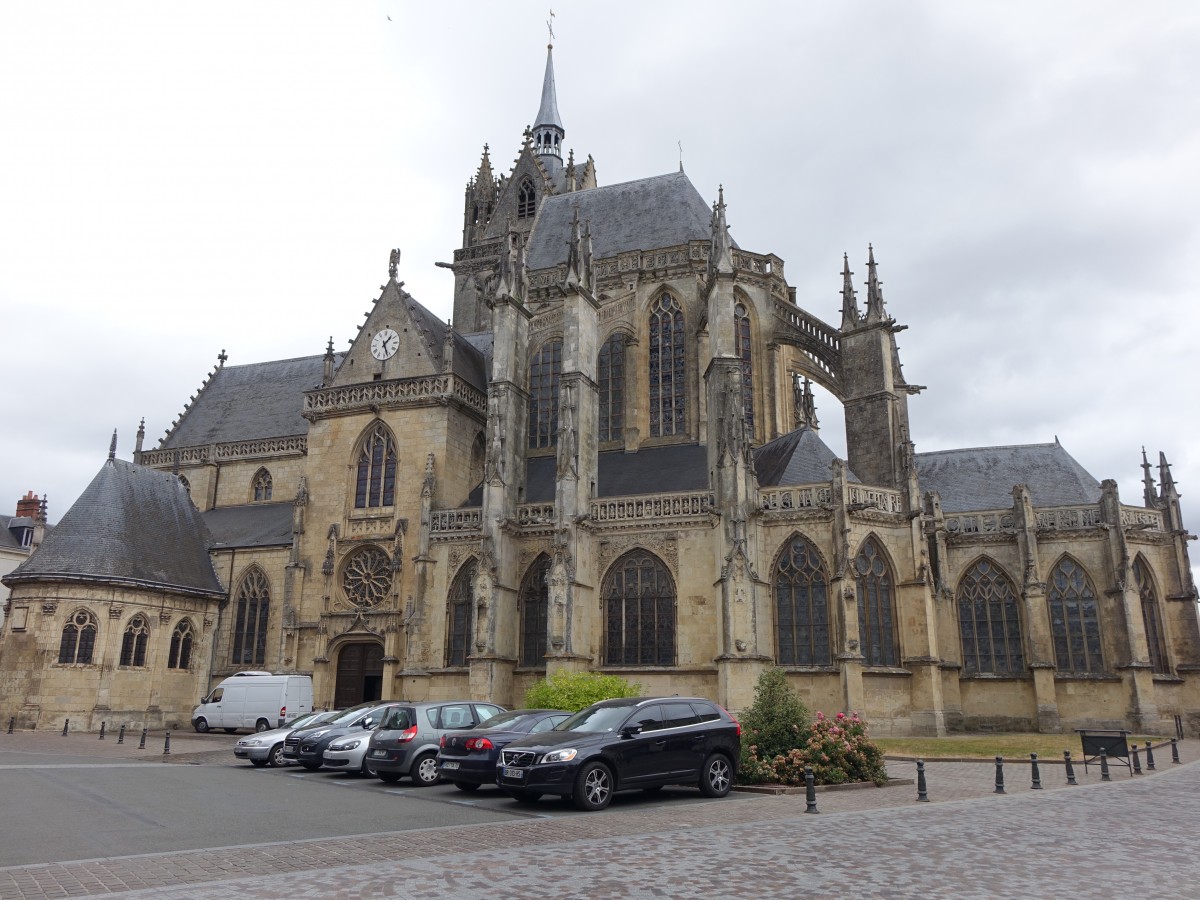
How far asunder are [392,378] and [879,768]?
22651 millimetres

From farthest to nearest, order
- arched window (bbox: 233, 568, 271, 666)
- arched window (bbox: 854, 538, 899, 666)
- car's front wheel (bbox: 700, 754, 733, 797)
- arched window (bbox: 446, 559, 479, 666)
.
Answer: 1. arched window (bbox: 233, 568, 271, 666)
2. arched window (bbox: 446, 559, 479, 666)
3. arched window (bbox: 854, 538, 899, 666)
4. car's front wheel (bbox: 700, 754, 733, 797)

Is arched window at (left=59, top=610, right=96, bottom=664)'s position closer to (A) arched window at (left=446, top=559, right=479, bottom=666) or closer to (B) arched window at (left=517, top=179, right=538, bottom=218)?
(A) arched window at (left=446, top=559, right=479, bottom=666)

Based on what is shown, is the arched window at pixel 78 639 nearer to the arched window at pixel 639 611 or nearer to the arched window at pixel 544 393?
the arched window at pixel 544 393

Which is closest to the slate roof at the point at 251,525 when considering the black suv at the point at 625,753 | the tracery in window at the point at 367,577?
the tracery in window at the point at 367,577

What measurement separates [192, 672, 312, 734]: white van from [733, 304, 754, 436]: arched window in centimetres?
1677

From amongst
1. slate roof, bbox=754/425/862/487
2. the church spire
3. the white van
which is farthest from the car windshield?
the church spire

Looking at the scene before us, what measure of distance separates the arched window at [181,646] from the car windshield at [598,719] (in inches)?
941

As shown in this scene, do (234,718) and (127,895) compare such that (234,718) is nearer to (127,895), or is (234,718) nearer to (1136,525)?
(127,895)

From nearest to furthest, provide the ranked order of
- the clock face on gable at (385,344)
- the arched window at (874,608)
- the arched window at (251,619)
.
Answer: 1. the arched window at (874,608)
2. the clock face on gable at (385,344)
3. the arched window at (251,619)

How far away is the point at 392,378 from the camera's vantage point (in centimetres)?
3247

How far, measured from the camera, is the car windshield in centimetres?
1276

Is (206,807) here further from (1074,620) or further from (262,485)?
(262,485)

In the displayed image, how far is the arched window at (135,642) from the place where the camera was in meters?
30.6

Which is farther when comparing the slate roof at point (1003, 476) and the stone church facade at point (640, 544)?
the slate roof at point (1003, 476)
